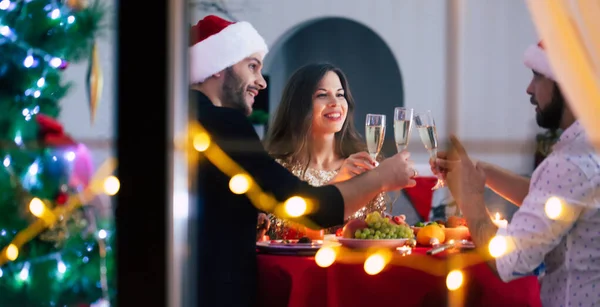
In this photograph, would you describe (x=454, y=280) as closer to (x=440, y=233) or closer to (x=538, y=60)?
(x=440, y=233)

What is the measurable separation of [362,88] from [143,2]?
7.39 ft

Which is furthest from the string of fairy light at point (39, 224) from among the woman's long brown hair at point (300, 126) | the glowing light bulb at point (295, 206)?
the glowing light bulb at point (295, 206)

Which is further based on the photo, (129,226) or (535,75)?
(535,75)

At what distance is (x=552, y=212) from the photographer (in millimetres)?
1737

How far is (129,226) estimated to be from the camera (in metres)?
1.61

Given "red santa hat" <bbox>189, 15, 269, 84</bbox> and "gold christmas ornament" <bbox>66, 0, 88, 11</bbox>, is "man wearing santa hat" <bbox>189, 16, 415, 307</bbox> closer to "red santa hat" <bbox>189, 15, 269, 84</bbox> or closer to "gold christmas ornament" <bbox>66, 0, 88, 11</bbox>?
"red santa hat" <bbox>189, 15, 269, 84</bbox>

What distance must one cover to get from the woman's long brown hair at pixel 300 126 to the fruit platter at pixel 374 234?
0.84 meters

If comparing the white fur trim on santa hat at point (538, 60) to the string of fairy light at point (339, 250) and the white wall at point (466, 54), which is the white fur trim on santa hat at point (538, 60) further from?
the string of fairy light at point (339, 250)

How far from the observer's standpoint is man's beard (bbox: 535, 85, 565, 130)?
173cm

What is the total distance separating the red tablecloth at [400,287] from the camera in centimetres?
184

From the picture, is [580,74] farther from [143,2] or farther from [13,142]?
[13,142]

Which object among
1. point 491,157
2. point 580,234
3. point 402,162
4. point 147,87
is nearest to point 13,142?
point 147,87

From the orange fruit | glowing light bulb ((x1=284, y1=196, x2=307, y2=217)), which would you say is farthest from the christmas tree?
the orange fruit

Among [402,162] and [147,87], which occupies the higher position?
[147,87]
